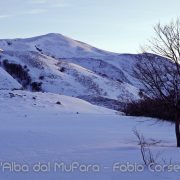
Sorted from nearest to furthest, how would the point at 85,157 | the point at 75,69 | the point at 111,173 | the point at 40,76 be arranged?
the point at 111,173 < the point at 85,157 < the point at 40,76 < the point at 75,69

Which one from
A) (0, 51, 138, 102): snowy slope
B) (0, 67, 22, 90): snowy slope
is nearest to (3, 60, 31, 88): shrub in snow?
(0, 51, 138, 102): snowy slope

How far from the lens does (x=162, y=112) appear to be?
18844mm

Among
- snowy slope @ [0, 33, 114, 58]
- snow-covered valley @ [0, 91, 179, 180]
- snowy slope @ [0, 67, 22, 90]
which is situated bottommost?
snow-covered valley @ [0, 91, 179, 180]

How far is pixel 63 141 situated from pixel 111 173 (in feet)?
13.9

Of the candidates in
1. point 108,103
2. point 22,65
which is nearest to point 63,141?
point 108,103

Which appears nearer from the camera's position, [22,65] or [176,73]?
[176,73]

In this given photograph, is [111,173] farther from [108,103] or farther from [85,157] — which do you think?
[108,103]

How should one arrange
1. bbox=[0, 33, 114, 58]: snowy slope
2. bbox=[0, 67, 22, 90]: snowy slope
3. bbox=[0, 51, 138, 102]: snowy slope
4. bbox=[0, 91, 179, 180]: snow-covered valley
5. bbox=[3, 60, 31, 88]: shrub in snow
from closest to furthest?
bbox=[0, 91, 179, 180]: snow-covered valley, bbox=[0, 67, 22, 90]: snowy slope, bbox=[0, 51, 138, 102]: snowy slope, bbox=[3, 60, 31, 88]: shrub in snow, bbox=[0, 33, 114, 58]: snowy slope

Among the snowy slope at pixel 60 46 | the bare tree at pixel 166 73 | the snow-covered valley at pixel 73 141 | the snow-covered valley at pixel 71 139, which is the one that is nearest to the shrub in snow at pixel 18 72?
the snow-covered valley at pixel 71 139

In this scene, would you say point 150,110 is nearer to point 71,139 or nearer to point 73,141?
point 71,139

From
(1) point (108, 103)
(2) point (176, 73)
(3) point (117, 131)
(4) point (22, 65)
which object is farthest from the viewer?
(4) point (22, 65)

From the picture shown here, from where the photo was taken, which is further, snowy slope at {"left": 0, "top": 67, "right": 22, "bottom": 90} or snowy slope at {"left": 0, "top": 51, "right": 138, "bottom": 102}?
snowy slope at {"left": 0, "top": 51, "right": 138, "bottom": 102}

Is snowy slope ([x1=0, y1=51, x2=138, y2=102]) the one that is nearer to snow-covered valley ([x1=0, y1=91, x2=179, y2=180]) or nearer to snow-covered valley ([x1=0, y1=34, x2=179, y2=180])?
snow-covered valley ([x1=0, y1=34, x2=179, y2=180])

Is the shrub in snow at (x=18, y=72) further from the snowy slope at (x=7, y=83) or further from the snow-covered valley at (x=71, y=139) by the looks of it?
the snow-covered valley at (x=71, y=139)
